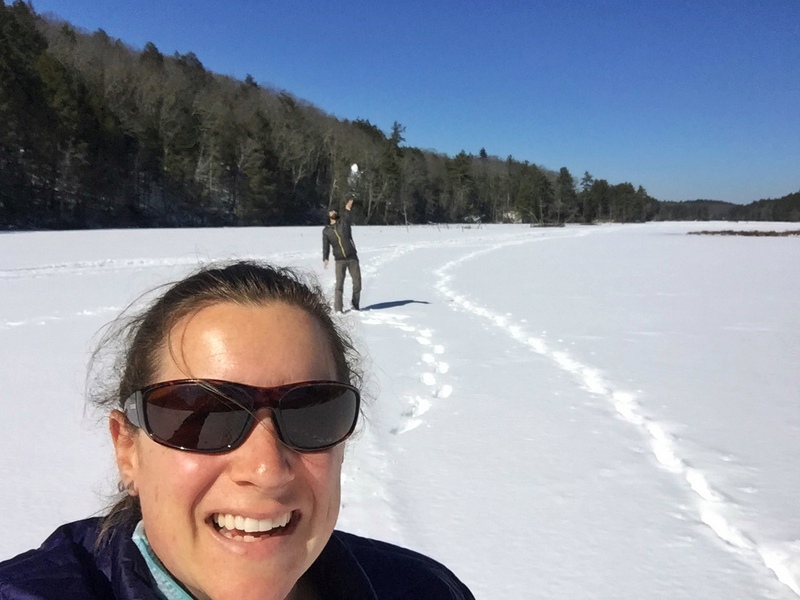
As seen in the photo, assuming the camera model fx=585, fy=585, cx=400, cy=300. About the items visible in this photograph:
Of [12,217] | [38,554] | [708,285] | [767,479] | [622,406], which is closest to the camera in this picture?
[38,554]

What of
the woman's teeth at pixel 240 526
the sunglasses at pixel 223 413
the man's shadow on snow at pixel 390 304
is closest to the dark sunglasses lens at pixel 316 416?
the sunglasses at pixel 223 413

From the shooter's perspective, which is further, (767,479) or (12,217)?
(12,217)

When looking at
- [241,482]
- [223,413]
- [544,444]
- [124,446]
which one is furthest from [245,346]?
[544,444]

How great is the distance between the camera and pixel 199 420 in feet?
3.59

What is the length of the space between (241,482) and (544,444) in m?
3.27

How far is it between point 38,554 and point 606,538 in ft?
8.24

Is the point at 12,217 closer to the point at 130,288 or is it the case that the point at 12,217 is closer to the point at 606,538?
the point at 130,288

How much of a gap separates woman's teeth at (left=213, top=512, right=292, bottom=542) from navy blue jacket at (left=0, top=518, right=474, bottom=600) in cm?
17

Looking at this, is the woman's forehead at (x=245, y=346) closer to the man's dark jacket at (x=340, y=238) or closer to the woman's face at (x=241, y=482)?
the woman's face at (x=241, y=482)

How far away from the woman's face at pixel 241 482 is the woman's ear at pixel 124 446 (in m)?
0.03

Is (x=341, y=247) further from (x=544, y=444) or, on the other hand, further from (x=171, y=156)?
(x=171, y=156)

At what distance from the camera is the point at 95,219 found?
138 ft

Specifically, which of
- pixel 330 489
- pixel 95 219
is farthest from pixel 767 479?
pixel 95 219

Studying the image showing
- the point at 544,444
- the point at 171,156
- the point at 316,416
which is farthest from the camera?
the point at 171,156
